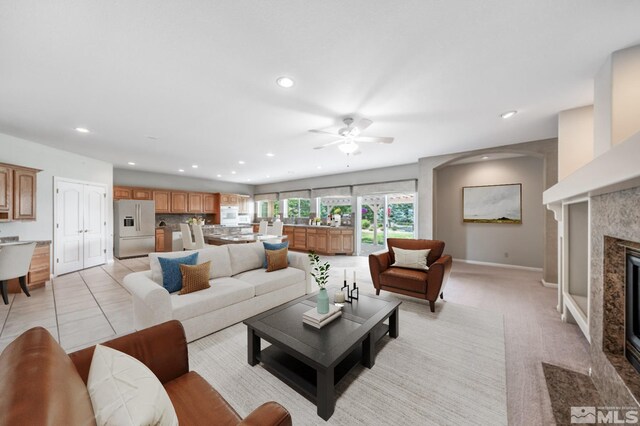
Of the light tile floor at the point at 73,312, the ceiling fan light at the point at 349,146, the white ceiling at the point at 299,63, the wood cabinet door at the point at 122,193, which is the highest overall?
the white ceiling at the point at 299,63

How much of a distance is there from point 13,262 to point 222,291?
3232 millimetres

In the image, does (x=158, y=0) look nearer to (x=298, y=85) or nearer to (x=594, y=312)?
(x=298, y=85)

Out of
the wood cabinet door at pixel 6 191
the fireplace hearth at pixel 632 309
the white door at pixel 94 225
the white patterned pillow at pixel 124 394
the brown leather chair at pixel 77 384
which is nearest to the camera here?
the brown leather chair at pixel 77 384

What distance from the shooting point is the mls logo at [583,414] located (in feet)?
5.03

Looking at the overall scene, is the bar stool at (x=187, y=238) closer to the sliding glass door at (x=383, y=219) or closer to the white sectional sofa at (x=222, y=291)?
the white sectional sofa at (x=222, y=291)

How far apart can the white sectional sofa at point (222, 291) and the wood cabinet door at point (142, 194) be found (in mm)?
5704

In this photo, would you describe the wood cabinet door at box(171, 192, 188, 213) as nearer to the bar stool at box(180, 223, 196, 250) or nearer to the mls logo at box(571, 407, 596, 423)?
the bar stool at box(180, 223, 196, 250)

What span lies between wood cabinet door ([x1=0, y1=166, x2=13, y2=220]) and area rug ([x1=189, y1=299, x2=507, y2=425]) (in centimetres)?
420

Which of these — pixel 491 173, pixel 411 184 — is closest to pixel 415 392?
pixel 411 184

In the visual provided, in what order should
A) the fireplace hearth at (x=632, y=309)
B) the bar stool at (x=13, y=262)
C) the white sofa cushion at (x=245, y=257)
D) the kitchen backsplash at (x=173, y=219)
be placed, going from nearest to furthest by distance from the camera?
the fireplace hearth at (x=632, y=309), the bar stool at (x=13, y=262), the white sofa cushion at (x=245, y=257), the kitchen backsplash at (x=173, y=219)

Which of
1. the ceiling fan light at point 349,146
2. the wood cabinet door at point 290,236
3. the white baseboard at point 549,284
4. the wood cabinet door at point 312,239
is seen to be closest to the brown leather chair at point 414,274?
the ceiling fan light at point 349,146

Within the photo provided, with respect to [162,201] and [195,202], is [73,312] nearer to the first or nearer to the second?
[162,201]

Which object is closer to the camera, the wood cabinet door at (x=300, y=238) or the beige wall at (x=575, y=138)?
the beige wall at (x=575, y=138)

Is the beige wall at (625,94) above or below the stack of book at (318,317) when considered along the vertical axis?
above
